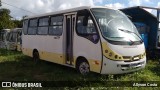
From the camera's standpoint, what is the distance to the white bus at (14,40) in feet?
86.0

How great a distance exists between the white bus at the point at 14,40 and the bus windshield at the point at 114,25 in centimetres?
1599

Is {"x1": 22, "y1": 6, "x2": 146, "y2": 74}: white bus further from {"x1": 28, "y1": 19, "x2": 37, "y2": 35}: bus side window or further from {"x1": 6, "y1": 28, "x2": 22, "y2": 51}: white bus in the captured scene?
{"x1": 6, "y1": 28, "x2": 22, "y2": 51}: white bus

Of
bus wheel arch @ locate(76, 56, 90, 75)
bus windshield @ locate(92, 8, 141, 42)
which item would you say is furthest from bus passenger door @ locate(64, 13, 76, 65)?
bus windshield @ locate(92, 8, 141, 42)

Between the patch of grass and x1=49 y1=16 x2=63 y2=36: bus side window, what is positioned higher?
x1=49 y1=16 x2=63 y2=36: bus side window

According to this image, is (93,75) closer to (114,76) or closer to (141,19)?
(114,76)

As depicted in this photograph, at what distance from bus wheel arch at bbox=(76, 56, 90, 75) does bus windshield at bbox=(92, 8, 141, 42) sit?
1530 mm

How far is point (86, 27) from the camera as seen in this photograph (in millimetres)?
10742

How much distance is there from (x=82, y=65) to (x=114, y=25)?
2013 millimetres

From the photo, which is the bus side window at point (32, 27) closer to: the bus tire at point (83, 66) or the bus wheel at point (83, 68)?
the bus tire at point (83, 66)

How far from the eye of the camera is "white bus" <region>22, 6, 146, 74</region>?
9.77 m

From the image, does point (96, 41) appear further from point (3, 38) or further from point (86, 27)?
point (3, 38)

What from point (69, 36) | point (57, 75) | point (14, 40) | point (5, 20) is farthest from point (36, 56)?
point (5, 20)

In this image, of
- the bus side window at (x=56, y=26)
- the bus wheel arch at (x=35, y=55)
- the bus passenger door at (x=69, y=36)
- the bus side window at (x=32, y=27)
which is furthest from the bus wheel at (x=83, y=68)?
the bus side window at (x=32, y=27)

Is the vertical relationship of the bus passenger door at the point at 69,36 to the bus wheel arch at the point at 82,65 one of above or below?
above
